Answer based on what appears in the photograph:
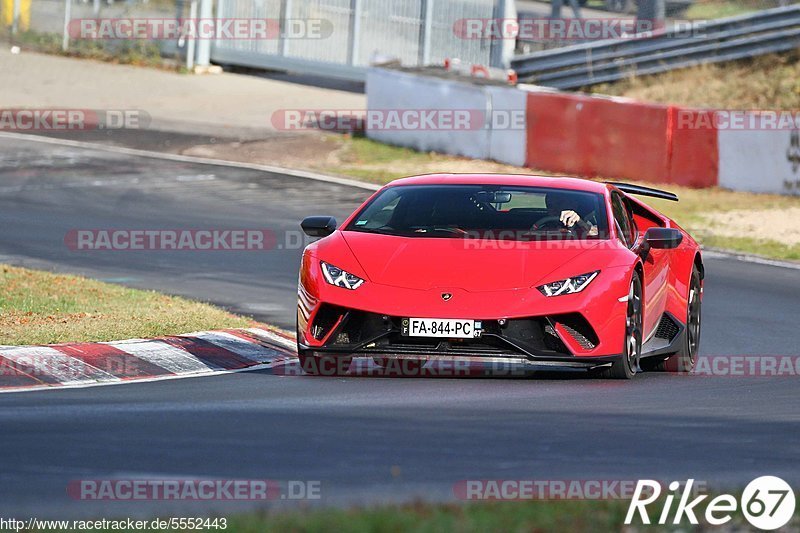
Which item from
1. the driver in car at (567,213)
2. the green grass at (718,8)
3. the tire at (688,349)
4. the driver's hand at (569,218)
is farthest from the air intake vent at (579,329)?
the green grass at (718,8)

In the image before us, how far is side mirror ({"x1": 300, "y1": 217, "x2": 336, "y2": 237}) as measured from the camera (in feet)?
33.0

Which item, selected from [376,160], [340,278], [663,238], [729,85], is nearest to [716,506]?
[340,278]

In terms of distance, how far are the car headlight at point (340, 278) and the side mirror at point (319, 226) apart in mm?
653

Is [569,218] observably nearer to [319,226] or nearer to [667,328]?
[667,328]

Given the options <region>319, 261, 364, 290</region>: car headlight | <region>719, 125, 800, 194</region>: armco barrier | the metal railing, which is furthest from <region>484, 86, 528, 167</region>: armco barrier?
<region>319, 261, 364, 290</region>: car headlight

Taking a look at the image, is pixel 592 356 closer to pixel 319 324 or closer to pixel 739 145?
pixel 319 324

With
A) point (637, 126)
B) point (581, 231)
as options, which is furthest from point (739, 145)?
point (581, 231)

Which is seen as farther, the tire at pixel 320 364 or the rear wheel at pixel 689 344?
the rear wheel at pixel 689 344

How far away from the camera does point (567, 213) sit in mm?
10180

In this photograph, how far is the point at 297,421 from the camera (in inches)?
291

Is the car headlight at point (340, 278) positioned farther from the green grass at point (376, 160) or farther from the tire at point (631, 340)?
the green grass at point (376, 160)

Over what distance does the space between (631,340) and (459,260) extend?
3.86 feet

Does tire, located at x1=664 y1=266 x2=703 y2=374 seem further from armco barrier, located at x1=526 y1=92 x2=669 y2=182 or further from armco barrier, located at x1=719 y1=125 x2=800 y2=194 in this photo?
armco barrier, located at x1=526 y1=92 x2=669 y2=182

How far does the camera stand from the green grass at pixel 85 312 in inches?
414
